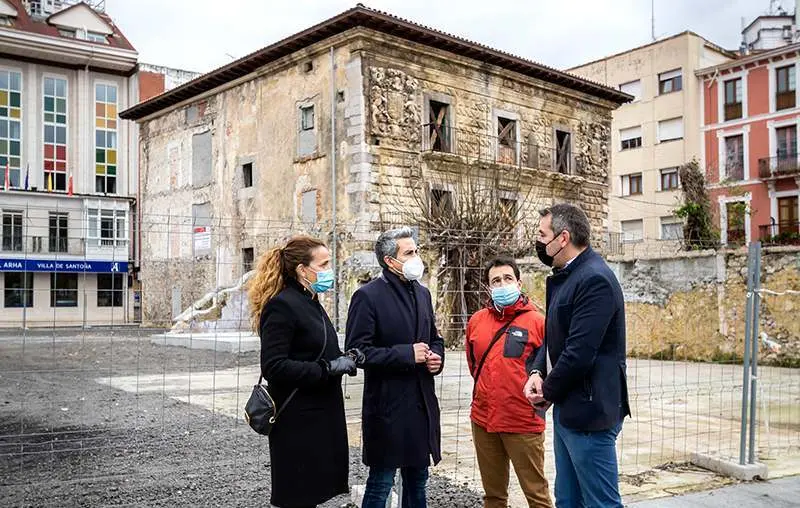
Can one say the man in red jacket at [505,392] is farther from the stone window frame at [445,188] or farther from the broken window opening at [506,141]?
the broken window opening at [506,141]

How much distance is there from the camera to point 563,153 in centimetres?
2606

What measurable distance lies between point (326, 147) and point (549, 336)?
18.2m

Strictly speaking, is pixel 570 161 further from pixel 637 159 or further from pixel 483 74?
pixel 637 159

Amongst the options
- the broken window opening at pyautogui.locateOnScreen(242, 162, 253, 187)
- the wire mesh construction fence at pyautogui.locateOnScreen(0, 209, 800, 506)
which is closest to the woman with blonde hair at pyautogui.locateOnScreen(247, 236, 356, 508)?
the wire mesh construction fence at pyautogui.locateOnScreen(0, 209, 800, 506)

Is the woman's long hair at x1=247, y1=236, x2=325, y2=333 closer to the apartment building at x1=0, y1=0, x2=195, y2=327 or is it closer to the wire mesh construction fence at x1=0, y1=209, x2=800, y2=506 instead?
the wire mesh construction fence at x1=0, y1=209, x2=800, y2=506

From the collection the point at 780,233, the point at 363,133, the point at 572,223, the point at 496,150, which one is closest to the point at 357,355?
the point at 572,223

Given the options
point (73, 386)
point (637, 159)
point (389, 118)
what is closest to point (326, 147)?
point (389, 118)

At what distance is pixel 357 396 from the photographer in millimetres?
10305

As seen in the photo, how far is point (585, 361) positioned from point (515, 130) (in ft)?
71.2

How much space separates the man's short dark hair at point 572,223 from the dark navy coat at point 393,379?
999 mm

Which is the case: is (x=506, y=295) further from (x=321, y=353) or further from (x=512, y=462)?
(x=321, y=353)

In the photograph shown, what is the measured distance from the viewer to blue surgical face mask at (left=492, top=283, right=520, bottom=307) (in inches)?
173

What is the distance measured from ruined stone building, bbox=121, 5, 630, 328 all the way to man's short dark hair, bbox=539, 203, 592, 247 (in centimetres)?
1406

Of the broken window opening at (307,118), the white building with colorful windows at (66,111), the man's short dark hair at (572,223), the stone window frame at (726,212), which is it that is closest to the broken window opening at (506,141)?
the broken window opening at (307,118)
